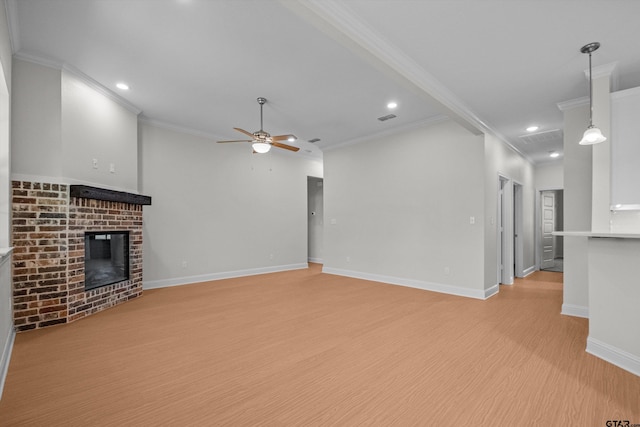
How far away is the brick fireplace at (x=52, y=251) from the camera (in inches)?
121

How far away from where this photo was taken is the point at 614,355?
236 cm

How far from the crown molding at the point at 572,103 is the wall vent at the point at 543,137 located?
4.07 ft

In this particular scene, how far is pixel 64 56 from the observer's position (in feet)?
10.4

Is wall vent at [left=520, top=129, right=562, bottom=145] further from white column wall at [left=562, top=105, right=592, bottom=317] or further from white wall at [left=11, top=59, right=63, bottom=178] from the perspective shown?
white wall at [left=11, top=59, right=63, bottom=178]

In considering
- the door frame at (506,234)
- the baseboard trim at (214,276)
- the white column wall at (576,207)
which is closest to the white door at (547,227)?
the door frame at (506,234)

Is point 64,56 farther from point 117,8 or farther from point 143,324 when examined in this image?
point 143,324

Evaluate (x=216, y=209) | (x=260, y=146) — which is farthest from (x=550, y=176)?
(x=216, y=209)

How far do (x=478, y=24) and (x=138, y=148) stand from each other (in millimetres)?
5170

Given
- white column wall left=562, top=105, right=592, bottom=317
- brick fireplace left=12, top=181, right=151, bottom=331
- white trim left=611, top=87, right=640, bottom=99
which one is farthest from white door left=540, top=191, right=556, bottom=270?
brick fireplace left=12, top=181, right=151, bottom=331

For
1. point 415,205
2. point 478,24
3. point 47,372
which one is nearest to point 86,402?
point 47,372

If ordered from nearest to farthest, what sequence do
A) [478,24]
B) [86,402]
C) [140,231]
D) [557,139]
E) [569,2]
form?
[86,402] → [569,2] → [478,24] → [140,231] → [557,139]

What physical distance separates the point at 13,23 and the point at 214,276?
14.6 ft

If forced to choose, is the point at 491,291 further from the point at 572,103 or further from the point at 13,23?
the point at 13,23

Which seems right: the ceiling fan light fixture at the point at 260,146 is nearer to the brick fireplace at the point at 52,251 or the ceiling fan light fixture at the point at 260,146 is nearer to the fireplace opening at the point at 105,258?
the brick fireplace at the point at 52,251
